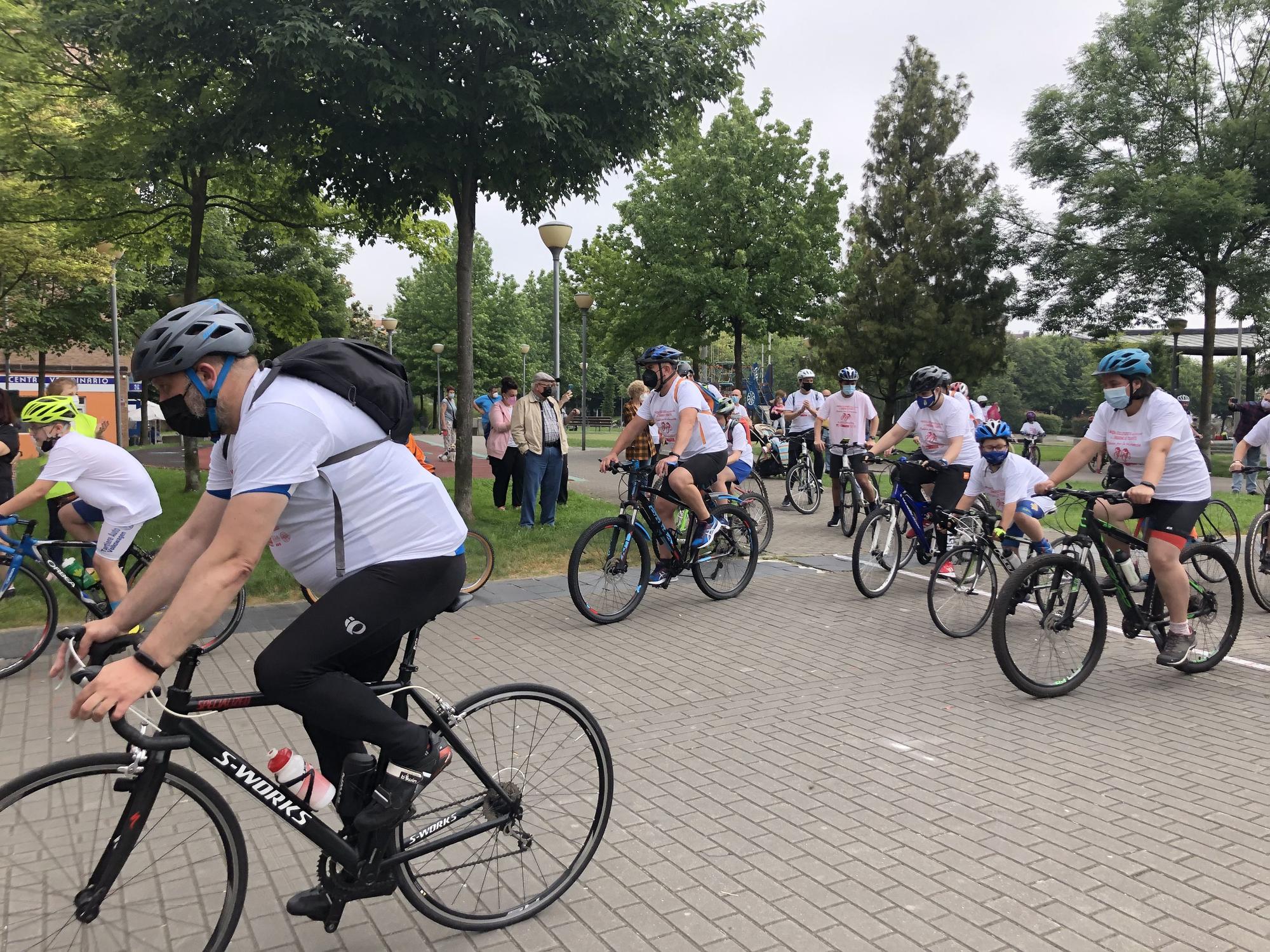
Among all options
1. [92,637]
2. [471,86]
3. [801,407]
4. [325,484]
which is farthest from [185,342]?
[801,407]

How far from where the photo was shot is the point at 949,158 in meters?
41.6

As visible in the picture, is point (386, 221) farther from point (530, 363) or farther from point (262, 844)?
point (530, 363)

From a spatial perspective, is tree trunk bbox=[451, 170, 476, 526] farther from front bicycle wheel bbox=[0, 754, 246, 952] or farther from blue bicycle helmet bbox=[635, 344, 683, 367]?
front bicycle wheel bbox=[0, 754, 246, 952]

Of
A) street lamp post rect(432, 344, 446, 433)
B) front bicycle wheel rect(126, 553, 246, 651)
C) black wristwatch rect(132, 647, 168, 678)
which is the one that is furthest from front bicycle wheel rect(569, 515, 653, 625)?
street lamp post rect(432, 344, 446, 433)

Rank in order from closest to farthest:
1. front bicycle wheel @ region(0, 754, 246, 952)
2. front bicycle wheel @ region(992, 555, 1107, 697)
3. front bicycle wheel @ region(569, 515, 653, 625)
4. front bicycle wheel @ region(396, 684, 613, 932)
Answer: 1. front bicycle wheel @ region(0, 754, 246, 952)
2. front bicycle wheel @ region(396, 684, 613, 932)
3. front bicycle wheel @ region(992, 555, 1107, 697)
4. front bicycle wheel @ region(569, 515, 653, 625)

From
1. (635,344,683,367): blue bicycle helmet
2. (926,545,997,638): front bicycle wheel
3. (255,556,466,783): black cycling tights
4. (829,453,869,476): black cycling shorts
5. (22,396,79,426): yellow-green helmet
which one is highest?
(635,344,683,367): blue bicycle helmet

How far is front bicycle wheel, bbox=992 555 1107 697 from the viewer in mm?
5363

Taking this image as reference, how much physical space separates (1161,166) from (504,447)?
21779mm

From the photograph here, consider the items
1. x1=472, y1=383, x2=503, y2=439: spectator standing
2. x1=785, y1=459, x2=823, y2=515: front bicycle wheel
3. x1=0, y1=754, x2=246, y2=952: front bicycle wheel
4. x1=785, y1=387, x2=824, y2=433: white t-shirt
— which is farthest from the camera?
x1=785, y1=387, x2=824, y2=433: white t-shirt

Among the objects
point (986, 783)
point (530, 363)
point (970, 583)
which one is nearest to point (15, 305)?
point (970, 583)

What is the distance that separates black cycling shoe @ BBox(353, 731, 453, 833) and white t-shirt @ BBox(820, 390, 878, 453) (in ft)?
31.2

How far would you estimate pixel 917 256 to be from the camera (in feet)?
134

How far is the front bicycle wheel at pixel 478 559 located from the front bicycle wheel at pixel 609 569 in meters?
1.49

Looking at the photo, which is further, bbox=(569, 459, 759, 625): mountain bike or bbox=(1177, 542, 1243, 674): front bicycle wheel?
bbox=(569, 459, 759, 625): mountain bike
